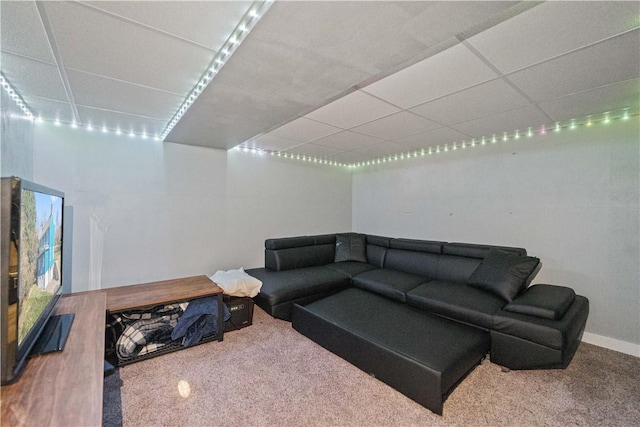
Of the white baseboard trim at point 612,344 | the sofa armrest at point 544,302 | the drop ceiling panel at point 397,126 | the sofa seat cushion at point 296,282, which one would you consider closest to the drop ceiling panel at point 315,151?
the drop ceiling panel at point 397,126

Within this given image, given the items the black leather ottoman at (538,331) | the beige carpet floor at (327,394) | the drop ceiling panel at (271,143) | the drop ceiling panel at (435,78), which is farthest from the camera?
the drop ceiling panel at (271,143)

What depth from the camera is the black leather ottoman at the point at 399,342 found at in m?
1.73

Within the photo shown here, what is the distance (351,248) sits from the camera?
4320 mm

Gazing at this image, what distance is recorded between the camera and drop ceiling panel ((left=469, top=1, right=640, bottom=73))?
1163 mm

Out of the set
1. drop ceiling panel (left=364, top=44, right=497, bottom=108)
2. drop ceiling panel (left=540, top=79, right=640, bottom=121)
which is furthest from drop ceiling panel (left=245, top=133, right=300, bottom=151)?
drop ceiling panel (left=540, top=79, right=640, bottom=121)

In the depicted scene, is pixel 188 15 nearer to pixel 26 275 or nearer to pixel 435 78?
pixel 26 275

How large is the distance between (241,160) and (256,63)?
7.66ft

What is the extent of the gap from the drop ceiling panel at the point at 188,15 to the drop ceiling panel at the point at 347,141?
189cm

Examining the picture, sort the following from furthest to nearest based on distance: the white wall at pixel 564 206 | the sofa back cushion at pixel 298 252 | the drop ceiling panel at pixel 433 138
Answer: the sofa back cushion at pixel 298 252 → the drop ceiling panel at pixel 433 138 → the white wall at pixel 564 206

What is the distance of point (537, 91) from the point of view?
1.93 metres

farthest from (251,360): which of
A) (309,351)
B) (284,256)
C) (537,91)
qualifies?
(537,91)

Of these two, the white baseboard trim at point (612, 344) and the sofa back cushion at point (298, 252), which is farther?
the sofa back cushion at point (298, 252)

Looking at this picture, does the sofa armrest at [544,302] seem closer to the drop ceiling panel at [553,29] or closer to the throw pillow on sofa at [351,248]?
the drop ceiling panel at [553,29]

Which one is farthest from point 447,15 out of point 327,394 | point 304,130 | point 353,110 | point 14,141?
point 14,141
